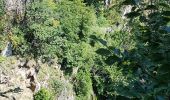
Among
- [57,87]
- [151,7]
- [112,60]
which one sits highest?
[151,7]

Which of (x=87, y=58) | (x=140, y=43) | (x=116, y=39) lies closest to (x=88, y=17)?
(x=87, y=58)

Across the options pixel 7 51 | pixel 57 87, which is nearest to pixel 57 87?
pixel 57 87

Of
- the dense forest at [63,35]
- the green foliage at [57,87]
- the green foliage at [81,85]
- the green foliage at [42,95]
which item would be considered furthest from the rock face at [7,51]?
A: the green foliage at [81,85]

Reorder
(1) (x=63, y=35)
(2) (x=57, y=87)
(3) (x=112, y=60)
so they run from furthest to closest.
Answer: (1) (x=63, y=35) < (2) (x=57, y=87) < (3) (x=112, y=60)

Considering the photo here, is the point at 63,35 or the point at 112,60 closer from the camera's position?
the point at 112,60

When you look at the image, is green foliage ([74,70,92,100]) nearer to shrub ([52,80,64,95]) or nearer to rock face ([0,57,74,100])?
rock face ([0,57,74,100])

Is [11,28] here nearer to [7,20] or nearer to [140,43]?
[7,20]

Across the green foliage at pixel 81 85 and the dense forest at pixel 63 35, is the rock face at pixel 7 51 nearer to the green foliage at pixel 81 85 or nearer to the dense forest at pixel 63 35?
the dense forest at pixel 63 35

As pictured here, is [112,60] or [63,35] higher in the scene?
[112,60]

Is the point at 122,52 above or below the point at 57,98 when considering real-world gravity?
above

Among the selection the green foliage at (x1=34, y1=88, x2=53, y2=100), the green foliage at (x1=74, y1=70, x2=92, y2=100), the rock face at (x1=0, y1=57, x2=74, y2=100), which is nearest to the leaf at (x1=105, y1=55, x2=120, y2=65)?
the rock face at (x1=0, y1=57, x2=74, y2=100)

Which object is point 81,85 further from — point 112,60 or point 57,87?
point 112,60
